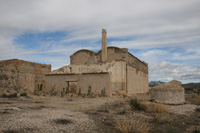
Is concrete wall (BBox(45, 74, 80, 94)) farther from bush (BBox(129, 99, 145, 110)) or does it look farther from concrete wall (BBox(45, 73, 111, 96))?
bush (BBox(129, 99, 145, 110))

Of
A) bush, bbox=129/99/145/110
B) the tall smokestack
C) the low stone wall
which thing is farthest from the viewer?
the tall smokestack

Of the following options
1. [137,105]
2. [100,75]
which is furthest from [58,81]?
[137,105]

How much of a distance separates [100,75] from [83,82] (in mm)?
2130

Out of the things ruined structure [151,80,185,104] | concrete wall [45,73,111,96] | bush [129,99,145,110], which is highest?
concrete wall [45,73,111,96]

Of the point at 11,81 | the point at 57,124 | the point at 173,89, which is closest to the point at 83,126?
the point at 57,124

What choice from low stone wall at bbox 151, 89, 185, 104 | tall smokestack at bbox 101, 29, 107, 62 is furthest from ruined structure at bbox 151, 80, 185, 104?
tall smokestack at bbox 101, 29, 107, 62

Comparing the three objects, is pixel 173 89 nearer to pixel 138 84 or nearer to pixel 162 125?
pixel 162 125

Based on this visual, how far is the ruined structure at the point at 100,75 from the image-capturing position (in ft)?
54.7

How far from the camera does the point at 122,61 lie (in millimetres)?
19922

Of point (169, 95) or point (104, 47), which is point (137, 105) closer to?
point (169, 95)

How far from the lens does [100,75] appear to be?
16641 mm

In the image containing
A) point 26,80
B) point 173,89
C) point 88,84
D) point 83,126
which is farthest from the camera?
point 88,84

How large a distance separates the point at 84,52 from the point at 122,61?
353 inches

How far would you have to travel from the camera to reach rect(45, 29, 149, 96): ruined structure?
16.7 metres
